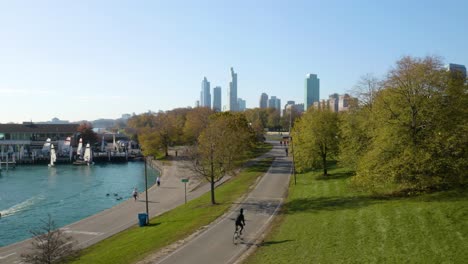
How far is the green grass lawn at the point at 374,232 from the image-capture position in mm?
16422

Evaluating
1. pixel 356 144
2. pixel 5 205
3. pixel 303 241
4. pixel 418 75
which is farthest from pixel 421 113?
pixel 5 205

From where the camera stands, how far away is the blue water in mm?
39969

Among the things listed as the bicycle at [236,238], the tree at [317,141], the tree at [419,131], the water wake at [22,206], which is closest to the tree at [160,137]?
the water wake at [22,206]

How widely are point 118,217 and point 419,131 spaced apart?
25741mm

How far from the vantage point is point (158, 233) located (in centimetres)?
2597

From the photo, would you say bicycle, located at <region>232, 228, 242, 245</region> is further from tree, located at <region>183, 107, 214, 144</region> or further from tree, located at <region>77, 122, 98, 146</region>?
tree, located at <region>77, 122, 98, 146</region>

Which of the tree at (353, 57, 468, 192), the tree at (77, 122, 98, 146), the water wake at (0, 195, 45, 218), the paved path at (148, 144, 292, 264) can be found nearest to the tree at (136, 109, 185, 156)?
the tree at (77, 122, 98, 146)

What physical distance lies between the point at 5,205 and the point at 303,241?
41179mm

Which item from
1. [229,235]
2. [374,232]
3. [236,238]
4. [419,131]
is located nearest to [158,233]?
[229,235]

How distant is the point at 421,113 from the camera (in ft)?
86.9

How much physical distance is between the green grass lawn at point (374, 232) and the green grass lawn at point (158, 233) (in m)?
5.65

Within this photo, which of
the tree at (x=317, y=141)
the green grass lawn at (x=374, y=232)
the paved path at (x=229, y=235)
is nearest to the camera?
the green grass lawn at (x=374, y=232)

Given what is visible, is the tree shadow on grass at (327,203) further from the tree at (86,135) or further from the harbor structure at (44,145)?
the tree at (86,135)

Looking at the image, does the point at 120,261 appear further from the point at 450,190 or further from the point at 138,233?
the point at 450,190
